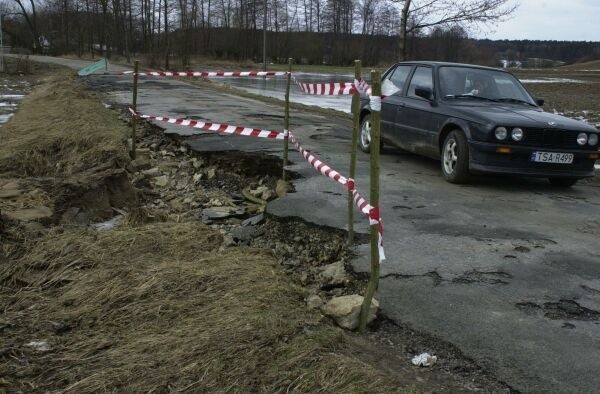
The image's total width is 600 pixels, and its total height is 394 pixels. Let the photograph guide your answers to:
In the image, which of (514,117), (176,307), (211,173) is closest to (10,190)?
(211,173)

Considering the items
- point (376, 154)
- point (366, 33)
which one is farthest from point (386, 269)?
point (366, 33)

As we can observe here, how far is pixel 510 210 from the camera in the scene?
20.0 feet

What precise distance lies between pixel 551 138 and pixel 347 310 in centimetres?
439

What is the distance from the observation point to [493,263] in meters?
4.48

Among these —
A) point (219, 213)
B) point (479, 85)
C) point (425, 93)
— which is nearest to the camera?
point (219, 213)

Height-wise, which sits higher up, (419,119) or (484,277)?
(419,119)

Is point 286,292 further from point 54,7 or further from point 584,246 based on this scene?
point 54,7

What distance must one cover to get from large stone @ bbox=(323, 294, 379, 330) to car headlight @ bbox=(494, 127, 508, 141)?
371 cm

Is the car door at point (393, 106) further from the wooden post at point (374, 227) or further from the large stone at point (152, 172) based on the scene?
the wooden post at point (374, 227)

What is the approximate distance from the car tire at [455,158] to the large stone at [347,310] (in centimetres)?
377

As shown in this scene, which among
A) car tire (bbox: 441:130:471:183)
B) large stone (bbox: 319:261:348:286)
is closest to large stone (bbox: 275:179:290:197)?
car tire (bbox: 441:130:471:183)

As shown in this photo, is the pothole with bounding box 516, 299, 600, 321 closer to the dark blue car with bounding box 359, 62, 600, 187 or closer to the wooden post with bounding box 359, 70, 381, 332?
the wooden post with bounding box 359, 70, 381, 332

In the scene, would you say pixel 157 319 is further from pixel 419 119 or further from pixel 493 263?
pixel 419 119

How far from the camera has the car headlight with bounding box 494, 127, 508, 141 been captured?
21.8 feet
